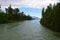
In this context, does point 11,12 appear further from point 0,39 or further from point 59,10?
point 0,39

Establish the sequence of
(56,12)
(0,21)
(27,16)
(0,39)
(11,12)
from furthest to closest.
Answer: (27,16) < (11,12) < (0,21) < (56,12) < (0,39)

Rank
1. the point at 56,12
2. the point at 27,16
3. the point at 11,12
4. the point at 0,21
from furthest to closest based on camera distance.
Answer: the point at 27,16, the point at 11,12, the point at 0,21, the point at 56,12

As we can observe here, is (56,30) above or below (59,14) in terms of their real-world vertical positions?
below

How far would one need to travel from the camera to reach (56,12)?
5066 cm

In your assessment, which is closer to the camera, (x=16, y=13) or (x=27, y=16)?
(x=16, y=13)

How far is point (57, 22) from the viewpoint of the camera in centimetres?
4909

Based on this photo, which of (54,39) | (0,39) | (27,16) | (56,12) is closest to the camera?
(0,39)

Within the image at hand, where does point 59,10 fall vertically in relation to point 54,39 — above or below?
above

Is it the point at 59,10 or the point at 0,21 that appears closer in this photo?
the point at 59,10

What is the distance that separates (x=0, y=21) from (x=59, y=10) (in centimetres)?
4624

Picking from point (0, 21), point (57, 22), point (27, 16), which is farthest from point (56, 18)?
point (27, 16)

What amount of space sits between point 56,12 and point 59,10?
192cm

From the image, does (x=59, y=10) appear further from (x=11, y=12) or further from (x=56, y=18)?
(x=11, y=12)

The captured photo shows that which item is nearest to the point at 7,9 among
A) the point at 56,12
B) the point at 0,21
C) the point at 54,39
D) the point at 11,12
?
the point at 11,12
